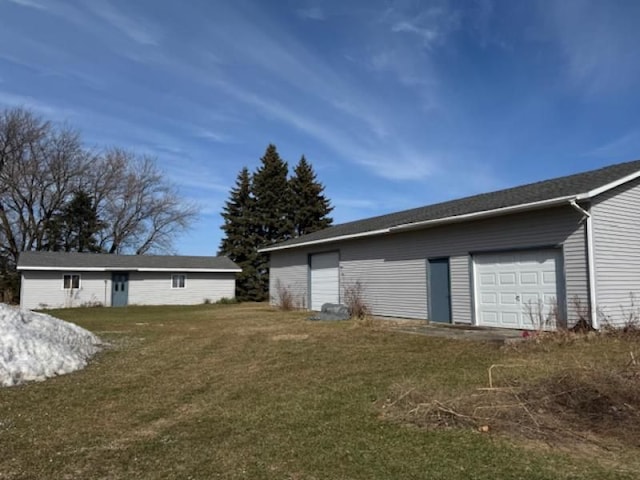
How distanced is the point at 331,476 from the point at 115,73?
14514 millimetres

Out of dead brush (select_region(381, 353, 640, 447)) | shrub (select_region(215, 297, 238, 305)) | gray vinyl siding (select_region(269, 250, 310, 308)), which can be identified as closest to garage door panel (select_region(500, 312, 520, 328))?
dead brush (select_region(381, 353, 640, 447))

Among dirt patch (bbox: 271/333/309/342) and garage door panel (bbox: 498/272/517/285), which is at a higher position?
garage door panel (bbox: 498/272/517/285)

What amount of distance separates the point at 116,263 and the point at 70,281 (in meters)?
2.80

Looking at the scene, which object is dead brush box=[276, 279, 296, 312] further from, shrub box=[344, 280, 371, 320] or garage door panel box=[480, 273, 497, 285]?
garage door panel box=[480, 273, 497, 285]

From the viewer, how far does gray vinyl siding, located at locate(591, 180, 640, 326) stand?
34.0 feet

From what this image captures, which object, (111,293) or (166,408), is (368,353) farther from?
(111,293)

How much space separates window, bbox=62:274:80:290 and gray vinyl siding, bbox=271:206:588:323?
1655 cm

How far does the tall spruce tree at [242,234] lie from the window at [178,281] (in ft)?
20.8

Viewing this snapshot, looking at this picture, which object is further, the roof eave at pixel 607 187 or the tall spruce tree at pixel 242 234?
the tall spruce tree at pixel 242 234

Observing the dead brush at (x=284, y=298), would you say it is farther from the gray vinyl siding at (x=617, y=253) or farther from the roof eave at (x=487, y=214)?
the gray vinyl siding at (x=617, y=253)

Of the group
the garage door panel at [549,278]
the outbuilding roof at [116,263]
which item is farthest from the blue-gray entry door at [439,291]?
the outbuilding roof at [116,263]

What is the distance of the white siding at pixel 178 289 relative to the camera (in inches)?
1180

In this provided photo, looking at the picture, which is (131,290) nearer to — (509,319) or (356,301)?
(356,301)

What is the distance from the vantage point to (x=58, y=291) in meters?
27.4
